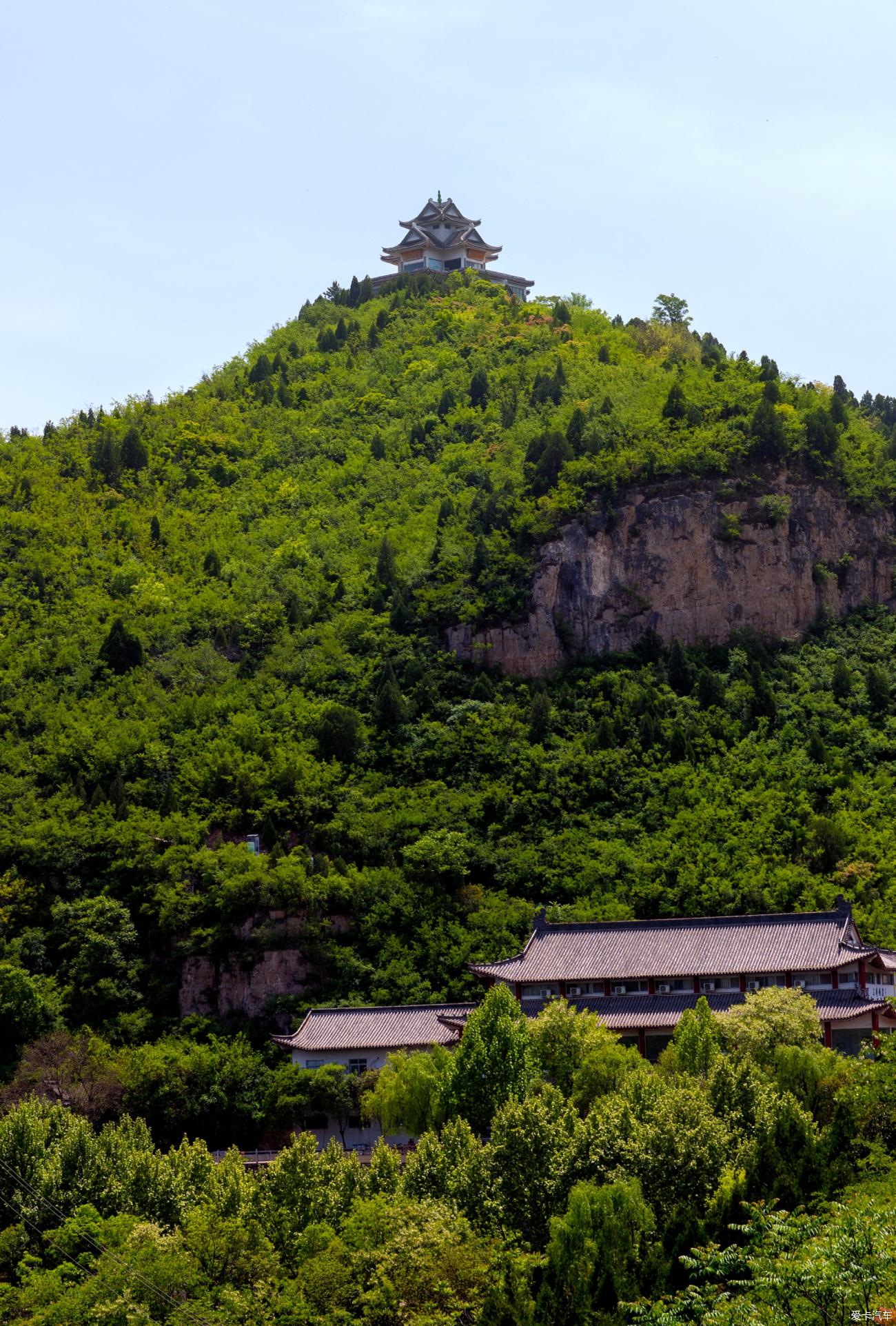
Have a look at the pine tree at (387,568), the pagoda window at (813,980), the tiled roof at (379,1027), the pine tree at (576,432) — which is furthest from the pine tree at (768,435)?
the tiled roof at (379,1027)

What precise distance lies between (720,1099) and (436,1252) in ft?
31.7

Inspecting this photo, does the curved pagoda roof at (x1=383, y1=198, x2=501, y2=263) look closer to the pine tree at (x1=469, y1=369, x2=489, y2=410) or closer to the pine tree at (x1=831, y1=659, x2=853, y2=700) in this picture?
the pine tree at (x1=469, y1=369, x2=489, y2=410)

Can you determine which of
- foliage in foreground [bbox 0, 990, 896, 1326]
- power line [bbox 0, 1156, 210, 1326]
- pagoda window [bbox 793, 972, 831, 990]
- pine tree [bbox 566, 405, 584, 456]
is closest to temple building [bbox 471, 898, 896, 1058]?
pagoda window [bbox 793, 972, 831, 990]

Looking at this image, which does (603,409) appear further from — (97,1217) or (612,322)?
(97,1217)

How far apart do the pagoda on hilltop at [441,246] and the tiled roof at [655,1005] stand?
9607cm

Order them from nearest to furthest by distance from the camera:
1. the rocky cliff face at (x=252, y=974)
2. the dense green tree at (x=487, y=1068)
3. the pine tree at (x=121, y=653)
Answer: the dense green tree at (x=487, y=1068) → the rocky cliff face at (x=252, y=974) → the pine tree at (x=121, y=653)

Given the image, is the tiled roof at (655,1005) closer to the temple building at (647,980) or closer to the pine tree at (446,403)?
the temple building at (647,980)

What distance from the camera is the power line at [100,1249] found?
150 ft

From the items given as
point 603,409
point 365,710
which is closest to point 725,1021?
point 365,710

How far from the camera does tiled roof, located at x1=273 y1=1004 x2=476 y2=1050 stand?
68.2 m

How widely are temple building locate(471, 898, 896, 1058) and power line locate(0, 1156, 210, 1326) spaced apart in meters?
20.2

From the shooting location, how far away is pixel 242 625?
339 ft

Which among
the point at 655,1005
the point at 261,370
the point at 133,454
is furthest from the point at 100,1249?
the point at 261,370

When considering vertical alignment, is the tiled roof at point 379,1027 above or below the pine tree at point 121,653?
below
